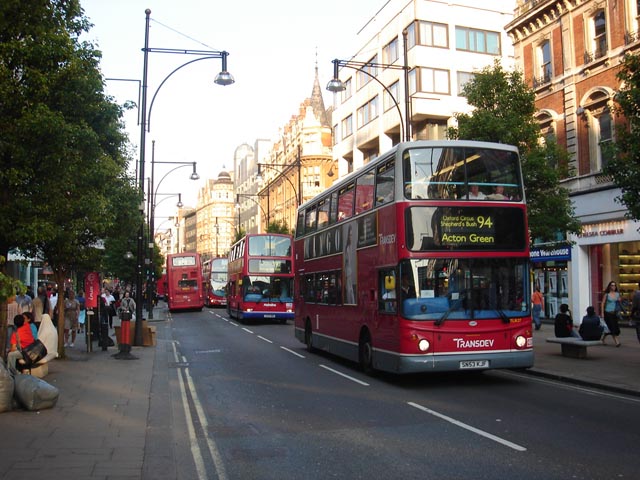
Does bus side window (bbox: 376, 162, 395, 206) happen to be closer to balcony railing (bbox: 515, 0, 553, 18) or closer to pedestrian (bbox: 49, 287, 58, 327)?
pedestrian (bbox: 49, 287, 58, 327)

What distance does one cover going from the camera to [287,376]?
1376 centimetres

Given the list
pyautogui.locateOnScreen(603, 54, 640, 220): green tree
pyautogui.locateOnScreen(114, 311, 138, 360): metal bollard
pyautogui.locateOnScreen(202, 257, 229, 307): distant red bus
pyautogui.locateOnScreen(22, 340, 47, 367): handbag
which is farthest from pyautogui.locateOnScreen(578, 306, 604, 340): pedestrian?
pyautogui.locateOnScreen(202, 257, 229, 307): distant red bus

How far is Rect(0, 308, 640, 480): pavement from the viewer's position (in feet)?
20.7

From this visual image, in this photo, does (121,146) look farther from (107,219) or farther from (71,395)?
(71,395)

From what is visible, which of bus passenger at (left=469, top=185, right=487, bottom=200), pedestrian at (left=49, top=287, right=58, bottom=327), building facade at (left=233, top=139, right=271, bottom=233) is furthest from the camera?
building facade at (left=233, top=139, right=271, bottom=233)

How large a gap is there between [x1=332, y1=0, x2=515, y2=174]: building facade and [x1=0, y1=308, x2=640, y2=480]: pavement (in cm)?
2624

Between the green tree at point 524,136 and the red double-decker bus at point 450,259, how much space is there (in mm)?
5728

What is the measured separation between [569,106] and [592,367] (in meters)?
15.3

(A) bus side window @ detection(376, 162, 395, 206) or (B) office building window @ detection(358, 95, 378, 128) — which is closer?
(A) bus side window @ detection(376, 162, 395, 206)

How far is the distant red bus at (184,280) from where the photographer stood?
157ft

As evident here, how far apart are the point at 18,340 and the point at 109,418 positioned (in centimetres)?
361

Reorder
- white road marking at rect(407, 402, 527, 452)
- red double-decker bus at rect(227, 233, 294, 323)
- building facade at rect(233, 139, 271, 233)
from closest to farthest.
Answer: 1. white road marking at rect(407, 402, 527, 452)
2. red double-decker bus at rect(227, 233, 294, 323)
3. building facade at rect(233, 139, 271, 233)

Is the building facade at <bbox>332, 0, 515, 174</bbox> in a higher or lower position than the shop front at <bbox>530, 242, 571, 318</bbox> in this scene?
higher

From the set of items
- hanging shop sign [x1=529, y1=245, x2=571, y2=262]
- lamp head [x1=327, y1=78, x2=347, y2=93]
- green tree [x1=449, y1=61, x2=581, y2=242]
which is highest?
lamp head [x1=327, y1=78, x2=347, y2=93]
